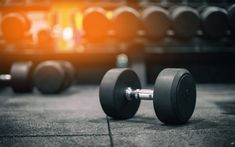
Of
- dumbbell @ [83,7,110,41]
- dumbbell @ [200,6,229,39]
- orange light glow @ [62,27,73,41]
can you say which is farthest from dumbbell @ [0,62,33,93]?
dumbbell @ [200,6,229,39]

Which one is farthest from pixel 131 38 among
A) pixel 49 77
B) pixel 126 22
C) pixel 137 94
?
pixel 137 94

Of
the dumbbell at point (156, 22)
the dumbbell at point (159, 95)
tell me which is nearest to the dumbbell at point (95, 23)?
the dumbbell at point (156, 22)

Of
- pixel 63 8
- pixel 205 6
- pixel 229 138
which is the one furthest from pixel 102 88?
pixel 63 8

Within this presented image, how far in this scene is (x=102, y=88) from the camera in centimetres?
164

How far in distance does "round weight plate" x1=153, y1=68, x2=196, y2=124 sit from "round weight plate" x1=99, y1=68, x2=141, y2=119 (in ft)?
0.70

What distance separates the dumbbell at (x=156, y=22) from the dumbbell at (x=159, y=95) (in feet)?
5.35

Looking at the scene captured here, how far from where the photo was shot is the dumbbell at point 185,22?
324 centimetres

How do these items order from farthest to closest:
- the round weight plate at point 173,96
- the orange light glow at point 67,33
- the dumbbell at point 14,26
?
the orange light glow at point 67,33
the dumbbell at point 14,26
the round weight plate at point 173,96

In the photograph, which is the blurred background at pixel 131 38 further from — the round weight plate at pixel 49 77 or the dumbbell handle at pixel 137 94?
the dumbbell handle at pixel 137 94

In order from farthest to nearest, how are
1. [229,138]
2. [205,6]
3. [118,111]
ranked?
1. [205,6]
2. [118,111]
3. [229,138]

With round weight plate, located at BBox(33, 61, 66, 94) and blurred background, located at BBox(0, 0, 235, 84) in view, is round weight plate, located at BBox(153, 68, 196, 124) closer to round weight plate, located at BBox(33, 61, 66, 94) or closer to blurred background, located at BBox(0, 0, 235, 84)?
round weight plate, located at BBox(33, 61, 66, 94)

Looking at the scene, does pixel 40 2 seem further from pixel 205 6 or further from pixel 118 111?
pixel 118 111

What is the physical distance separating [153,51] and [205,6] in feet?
2.15

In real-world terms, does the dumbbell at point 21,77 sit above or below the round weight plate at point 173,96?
below
